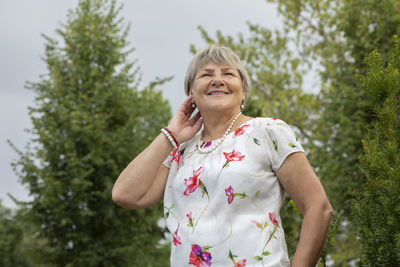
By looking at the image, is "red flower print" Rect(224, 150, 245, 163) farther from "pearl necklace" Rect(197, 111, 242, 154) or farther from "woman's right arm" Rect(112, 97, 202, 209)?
"woman's right arm" Rect(112, 97, 202, 209)

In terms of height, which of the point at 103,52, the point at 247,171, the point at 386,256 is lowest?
the point at 386,256

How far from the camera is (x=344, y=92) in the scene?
31.8 ft

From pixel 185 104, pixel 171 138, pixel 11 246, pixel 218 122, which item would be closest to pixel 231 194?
pixel 218 122

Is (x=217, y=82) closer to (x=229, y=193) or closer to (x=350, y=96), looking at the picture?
(x=229, y=193)

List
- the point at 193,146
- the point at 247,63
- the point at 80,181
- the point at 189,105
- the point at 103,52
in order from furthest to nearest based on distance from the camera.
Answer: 1. the point at 247,63
2. the point at 103,52
3. the point at 80,181
4. the point at 189,105
5. the point at 193,146

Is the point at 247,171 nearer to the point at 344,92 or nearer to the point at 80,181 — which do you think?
the point at 344,92

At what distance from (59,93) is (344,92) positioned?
23.0 ft

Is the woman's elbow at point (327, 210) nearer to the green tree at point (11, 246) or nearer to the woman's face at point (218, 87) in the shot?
the woman's face at point (218, 87)

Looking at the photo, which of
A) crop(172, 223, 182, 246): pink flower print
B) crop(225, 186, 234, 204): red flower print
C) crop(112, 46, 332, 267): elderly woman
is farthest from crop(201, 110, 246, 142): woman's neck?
crop(172, 223, 182, 246): pink flower print

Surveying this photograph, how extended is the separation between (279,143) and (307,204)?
0.35 m

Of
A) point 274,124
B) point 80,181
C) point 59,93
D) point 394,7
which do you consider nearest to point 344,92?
point 394,7

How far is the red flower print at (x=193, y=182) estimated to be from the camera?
252 cm

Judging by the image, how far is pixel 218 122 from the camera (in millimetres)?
2787

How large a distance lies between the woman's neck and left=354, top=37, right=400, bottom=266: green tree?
77cm
